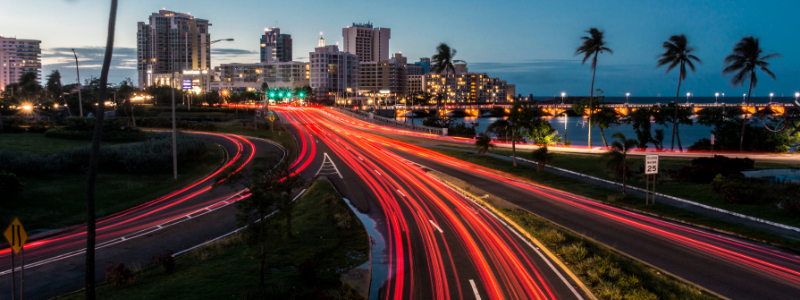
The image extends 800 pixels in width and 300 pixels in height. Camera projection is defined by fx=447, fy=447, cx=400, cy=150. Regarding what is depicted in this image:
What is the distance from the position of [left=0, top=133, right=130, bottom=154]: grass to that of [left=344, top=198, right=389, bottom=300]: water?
29.3 meters

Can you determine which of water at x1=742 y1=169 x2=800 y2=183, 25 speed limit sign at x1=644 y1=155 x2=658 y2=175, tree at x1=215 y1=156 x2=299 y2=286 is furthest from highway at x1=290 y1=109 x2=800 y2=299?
water at x1=742 y1=169 x2=800 y2=183

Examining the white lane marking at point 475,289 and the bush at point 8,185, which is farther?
the bush at point 8,185

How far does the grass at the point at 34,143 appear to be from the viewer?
3578 cm

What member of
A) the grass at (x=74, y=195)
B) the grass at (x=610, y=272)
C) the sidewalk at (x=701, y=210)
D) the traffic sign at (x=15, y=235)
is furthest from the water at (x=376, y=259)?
the sidewalk at (x=701, y=210)

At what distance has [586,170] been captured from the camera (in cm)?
3381

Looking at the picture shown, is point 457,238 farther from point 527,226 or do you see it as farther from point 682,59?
point 682,59

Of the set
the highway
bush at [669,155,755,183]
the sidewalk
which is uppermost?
bush at [669,155,755,183]

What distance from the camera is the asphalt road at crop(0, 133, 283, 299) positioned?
45.2 feet

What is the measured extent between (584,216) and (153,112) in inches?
2997

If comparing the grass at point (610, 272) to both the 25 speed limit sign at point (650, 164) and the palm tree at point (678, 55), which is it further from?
the palm tree at point (678, 55)

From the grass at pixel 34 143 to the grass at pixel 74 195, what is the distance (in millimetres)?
9598

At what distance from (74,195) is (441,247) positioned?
21507mm

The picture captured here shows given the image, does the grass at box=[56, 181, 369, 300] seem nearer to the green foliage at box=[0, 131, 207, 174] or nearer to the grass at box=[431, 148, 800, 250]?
the grass at box=[431, 148, 800, 250]

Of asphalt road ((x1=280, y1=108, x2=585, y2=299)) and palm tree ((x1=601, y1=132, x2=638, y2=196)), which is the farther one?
palm tree ((x1=601, y1=132, x2=638, y2=196))
